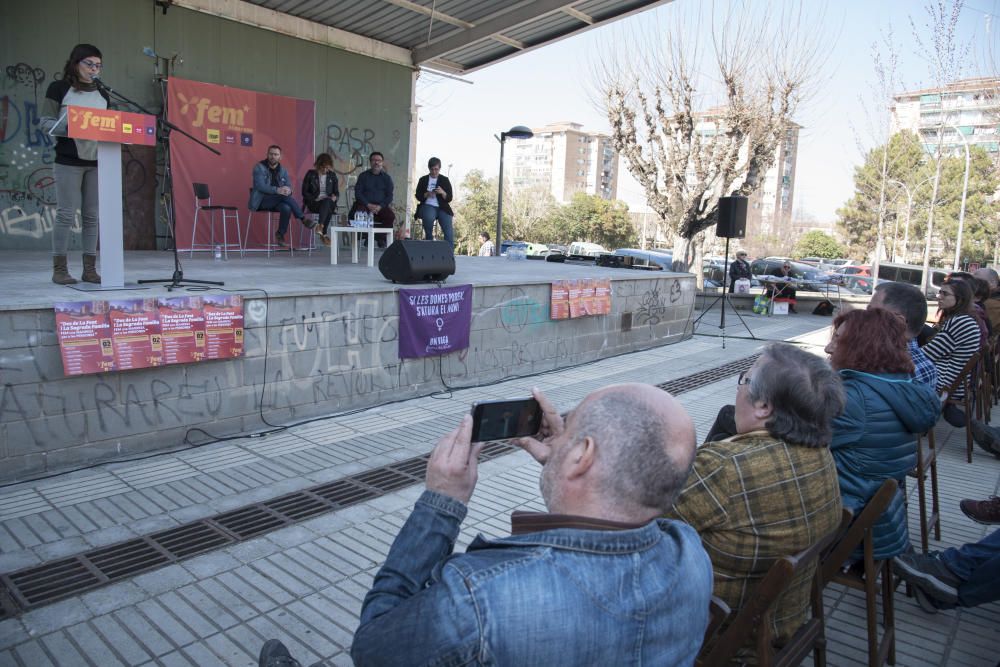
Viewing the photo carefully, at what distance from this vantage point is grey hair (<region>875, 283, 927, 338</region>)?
4.14 meters

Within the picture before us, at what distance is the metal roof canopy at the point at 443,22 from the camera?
11742 millimetres

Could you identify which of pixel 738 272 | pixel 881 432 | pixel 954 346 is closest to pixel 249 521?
pixel 881 432

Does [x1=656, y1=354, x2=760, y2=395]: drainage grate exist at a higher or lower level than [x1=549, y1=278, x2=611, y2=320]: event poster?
lower

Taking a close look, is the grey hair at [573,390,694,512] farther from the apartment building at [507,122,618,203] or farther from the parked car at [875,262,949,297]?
the apartment building at [507,122,618,203]

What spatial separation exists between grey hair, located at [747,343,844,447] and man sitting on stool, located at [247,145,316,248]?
28.8ft

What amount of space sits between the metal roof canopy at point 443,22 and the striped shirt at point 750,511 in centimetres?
1115

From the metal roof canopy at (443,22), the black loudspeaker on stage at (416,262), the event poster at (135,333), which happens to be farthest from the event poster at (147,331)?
the metal roof canopy at (443,22)

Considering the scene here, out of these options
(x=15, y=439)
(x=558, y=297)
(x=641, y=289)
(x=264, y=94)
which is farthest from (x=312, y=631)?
(x=264, y=94)

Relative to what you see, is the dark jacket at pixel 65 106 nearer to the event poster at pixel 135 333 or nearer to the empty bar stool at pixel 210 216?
the event poster at pixel 135 333

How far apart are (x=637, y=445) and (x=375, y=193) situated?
955cm

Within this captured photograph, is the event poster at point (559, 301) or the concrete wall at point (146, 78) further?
the concrete wall at point (146, 78)

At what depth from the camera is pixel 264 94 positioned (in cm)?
1153

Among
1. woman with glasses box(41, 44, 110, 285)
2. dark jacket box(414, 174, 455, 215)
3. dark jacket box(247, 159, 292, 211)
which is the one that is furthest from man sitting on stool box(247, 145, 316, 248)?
woman with glasses box(41, 44, 110, 285)

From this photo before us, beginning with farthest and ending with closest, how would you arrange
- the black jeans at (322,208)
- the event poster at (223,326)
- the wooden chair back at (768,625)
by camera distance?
the black jeans at (322,208), the event poster at (223,326), the wooden chair back at (768,625)
